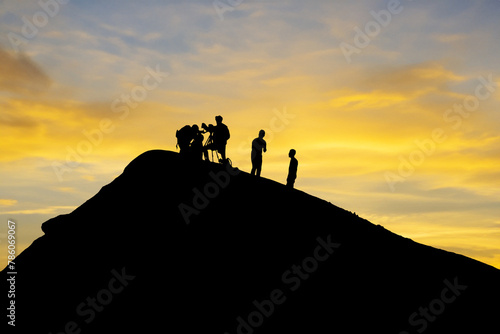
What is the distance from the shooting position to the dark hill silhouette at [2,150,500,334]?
1981 centimetres

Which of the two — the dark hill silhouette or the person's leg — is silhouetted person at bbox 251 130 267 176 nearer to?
the person's leg

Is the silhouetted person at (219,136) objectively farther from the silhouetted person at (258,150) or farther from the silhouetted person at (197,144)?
the silhouetted person at (258,150)

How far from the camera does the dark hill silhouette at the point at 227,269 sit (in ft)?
65.0

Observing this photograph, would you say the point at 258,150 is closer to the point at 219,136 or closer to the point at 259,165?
the point at 259,165

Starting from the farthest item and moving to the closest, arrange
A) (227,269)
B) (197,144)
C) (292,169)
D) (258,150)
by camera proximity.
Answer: (197,144)
(292,169)
(258,150)
(227,269)

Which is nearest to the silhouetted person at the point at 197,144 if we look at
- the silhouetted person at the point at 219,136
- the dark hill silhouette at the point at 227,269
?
the silhouetted person at the point at 219,136

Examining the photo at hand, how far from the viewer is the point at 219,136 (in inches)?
1032

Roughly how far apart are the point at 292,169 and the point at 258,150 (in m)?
2.07

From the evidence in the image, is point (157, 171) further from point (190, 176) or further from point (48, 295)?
point (48, 295)

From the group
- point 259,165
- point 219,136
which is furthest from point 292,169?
point 219,136

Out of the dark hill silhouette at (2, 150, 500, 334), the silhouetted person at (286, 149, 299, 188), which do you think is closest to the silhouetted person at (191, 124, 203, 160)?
the dark hill silhouette at (2, 150, 500, 334)

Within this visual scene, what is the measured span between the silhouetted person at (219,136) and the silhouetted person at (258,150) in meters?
1.53

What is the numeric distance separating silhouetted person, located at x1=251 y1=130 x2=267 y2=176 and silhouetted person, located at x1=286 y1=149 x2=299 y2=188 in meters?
1.44

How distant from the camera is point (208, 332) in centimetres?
1883
